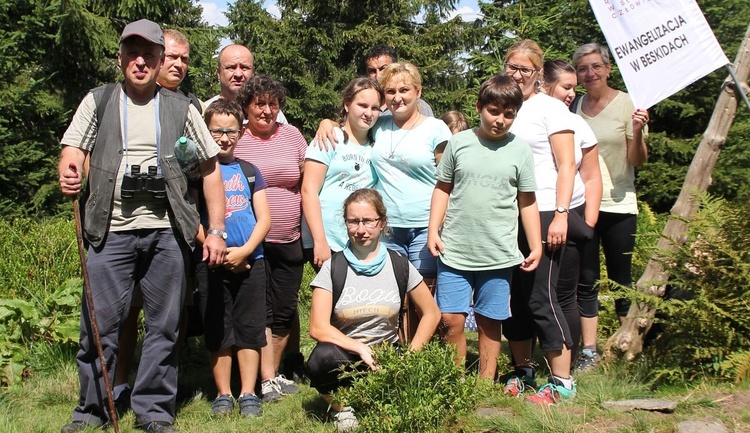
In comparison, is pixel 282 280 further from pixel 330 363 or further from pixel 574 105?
pixel 574 105

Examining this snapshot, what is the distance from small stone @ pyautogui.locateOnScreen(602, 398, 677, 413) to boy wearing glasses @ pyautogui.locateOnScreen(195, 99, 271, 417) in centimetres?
192

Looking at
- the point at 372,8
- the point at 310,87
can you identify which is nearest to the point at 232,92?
the point at 310,87

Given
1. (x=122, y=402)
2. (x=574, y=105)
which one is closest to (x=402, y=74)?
(x=574, y=105)

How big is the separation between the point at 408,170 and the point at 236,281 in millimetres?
1197

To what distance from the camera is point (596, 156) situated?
451 cm

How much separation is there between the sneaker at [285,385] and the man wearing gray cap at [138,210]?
0.84 metres

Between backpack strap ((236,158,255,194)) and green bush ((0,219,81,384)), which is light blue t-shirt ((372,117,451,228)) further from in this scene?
green bush ((0,219,81,384))

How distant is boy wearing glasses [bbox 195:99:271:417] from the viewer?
4.29 metres

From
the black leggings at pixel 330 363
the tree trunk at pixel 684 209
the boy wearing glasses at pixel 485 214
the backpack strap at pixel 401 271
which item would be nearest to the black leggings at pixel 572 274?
the boy wearing glasses at pixel 485 214

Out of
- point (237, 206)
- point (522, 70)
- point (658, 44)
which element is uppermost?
point (658, 44)

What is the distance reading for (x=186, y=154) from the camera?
3.88 meters

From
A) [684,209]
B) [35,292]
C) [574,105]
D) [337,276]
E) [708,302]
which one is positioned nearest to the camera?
[337,276]

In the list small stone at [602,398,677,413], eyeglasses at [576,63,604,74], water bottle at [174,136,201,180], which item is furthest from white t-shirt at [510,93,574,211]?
water bottle at [174,136,201,180]

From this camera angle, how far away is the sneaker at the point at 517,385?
4.27 metres
